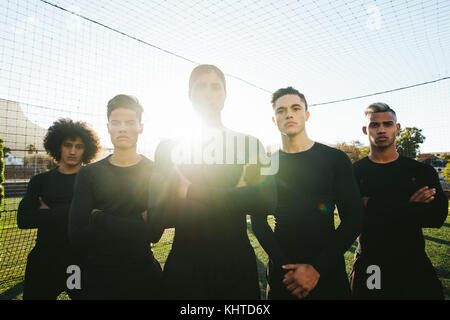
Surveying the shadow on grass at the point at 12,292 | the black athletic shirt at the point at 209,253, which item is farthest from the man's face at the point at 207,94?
the shadow on grass at the point at 12,292

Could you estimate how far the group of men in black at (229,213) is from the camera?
1.57 meters

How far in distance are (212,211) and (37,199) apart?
8.37 ft

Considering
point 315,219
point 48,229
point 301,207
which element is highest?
point 301,207

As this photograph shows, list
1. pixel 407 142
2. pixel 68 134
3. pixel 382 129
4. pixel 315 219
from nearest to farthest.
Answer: pixel 315 219 < pixel 382 129 < pixel 68 134 < pixel 407 142

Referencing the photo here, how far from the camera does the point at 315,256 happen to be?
2.00 m

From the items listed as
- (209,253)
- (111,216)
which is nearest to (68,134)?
(111,216)

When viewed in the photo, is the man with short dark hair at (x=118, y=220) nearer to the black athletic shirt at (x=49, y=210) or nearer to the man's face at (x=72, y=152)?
the black athletic shirt at (x=49, y=210)

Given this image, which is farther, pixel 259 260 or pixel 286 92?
pixel 259 260

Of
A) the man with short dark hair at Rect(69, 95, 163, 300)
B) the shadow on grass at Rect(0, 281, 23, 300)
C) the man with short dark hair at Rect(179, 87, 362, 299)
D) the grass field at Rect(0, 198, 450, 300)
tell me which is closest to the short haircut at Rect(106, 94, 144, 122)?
the man with short dark hair at Rect(69, 95, 163, 300)

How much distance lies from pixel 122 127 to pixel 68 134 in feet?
6.29

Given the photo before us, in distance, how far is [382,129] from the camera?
278cm

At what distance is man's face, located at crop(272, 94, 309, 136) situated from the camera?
7.72 feet

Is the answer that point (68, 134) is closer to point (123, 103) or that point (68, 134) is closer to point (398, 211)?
point (123, 103)

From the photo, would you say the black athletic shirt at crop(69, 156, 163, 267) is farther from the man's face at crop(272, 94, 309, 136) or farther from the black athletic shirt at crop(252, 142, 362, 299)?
the man's face at crop(272, 94, 309, 136)
